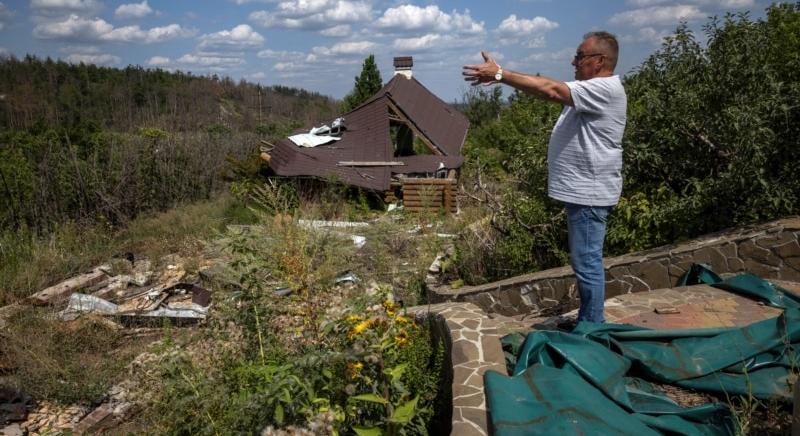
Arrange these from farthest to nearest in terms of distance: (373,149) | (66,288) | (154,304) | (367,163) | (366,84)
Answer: (366,84) → (373,149) → (367,163) → (66,288) → (154,304)

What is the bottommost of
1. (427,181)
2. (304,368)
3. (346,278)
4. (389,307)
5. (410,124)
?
(346,278)

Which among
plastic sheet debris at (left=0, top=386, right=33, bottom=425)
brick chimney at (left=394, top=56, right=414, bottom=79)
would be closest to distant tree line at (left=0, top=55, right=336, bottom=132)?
brick chimney at (left=394, top=56, right=414, bottom=79)

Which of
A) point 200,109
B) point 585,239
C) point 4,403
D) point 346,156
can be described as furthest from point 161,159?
point 200,109

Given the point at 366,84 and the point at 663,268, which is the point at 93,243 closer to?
the point at 663,268

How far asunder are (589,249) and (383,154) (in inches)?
498

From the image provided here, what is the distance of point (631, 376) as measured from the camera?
3354 millimetres

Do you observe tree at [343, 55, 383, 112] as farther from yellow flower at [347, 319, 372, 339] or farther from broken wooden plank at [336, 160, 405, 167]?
yellow flower at [347, 319, 372, 339]

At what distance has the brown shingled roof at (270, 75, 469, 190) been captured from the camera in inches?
589

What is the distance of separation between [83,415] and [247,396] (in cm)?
343

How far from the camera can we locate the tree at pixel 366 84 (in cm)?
2397

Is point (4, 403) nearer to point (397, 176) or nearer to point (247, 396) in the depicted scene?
point (247, 396)

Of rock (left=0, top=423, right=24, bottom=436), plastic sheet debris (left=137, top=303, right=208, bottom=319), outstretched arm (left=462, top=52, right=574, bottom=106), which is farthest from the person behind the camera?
plastic sheet debris (left=137, top=303, right=208, bottom=319)

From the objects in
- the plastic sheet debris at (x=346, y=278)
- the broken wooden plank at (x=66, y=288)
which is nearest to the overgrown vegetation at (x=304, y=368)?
the plastic sheet debris at (x=346, y=278)

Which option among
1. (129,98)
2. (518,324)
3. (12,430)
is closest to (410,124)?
(518,324)
